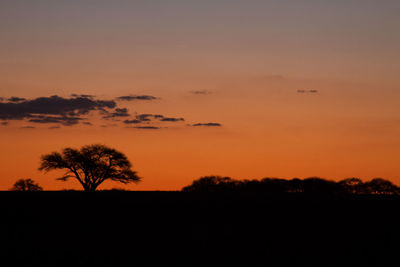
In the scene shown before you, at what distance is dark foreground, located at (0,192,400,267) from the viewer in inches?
609

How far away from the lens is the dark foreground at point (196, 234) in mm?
15477

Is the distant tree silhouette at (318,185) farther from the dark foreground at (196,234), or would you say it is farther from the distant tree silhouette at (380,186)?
the dark foreground at (196,234)

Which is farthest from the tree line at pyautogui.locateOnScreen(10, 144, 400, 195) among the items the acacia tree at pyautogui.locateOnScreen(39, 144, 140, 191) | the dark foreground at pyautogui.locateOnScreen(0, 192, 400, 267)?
the dark foreground at pyautogui.locateOnScreen(0, 192, 400, 267)

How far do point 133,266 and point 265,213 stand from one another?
12499mm

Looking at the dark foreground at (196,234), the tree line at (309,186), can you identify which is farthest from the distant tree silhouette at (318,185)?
the dark foreground at (196,234)

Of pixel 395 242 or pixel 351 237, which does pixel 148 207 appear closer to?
pixel 351 237

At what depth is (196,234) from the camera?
19438 mm

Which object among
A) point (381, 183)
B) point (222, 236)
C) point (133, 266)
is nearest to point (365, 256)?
point (222, 236)

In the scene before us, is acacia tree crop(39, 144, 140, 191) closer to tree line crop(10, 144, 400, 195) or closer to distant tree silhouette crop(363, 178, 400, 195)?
tree line crop(10, 144, 400, 195)

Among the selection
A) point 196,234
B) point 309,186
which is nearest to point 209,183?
point 309,186

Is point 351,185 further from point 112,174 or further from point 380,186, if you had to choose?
point 112,174

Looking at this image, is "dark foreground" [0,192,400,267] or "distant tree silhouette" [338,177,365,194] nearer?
"dark foreground" [0,192,400,267]

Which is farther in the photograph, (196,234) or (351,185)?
(351,185)

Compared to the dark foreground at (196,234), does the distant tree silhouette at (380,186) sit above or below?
above
